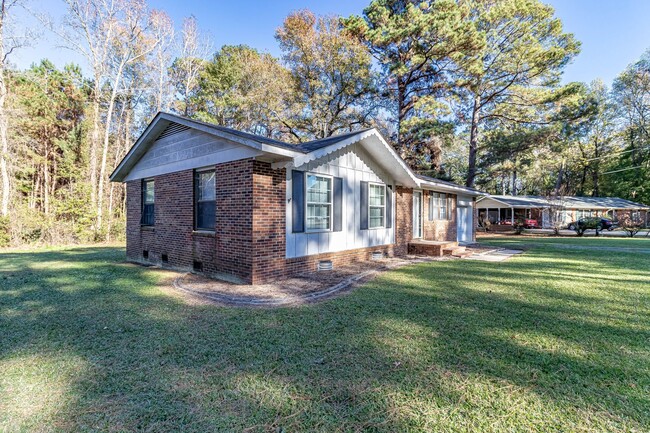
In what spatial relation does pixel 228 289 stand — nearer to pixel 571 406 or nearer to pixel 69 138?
pixel 571 406

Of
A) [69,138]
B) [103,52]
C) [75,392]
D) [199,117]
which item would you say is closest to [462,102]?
[199,117]

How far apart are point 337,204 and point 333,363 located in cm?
549

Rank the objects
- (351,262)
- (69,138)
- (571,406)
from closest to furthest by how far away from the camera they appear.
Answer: (571,406) → (351,262) → (69,138)

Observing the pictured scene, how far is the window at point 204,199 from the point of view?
7297 mm

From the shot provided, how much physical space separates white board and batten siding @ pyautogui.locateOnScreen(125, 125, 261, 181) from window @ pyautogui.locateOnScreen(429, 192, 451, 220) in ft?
30.4

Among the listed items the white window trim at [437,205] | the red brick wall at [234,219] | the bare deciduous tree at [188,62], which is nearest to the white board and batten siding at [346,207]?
the red brick wall at [234,219]

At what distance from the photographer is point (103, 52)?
1791 centimetres

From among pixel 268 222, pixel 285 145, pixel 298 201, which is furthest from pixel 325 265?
pixel 285 145

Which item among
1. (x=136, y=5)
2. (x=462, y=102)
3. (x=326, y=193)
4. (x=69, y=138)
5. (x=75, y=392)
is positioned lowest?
(x=75, y=392)

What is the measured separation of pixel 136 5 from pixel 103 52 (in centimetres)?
330

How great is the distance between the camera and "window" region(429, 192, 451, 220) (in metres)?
13.3

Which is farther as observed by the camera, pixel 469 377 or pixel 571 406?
pixel 469 377

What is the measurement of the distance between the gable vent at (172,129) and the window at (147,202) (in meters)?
1.60

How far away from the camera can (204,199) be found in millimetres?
7484
